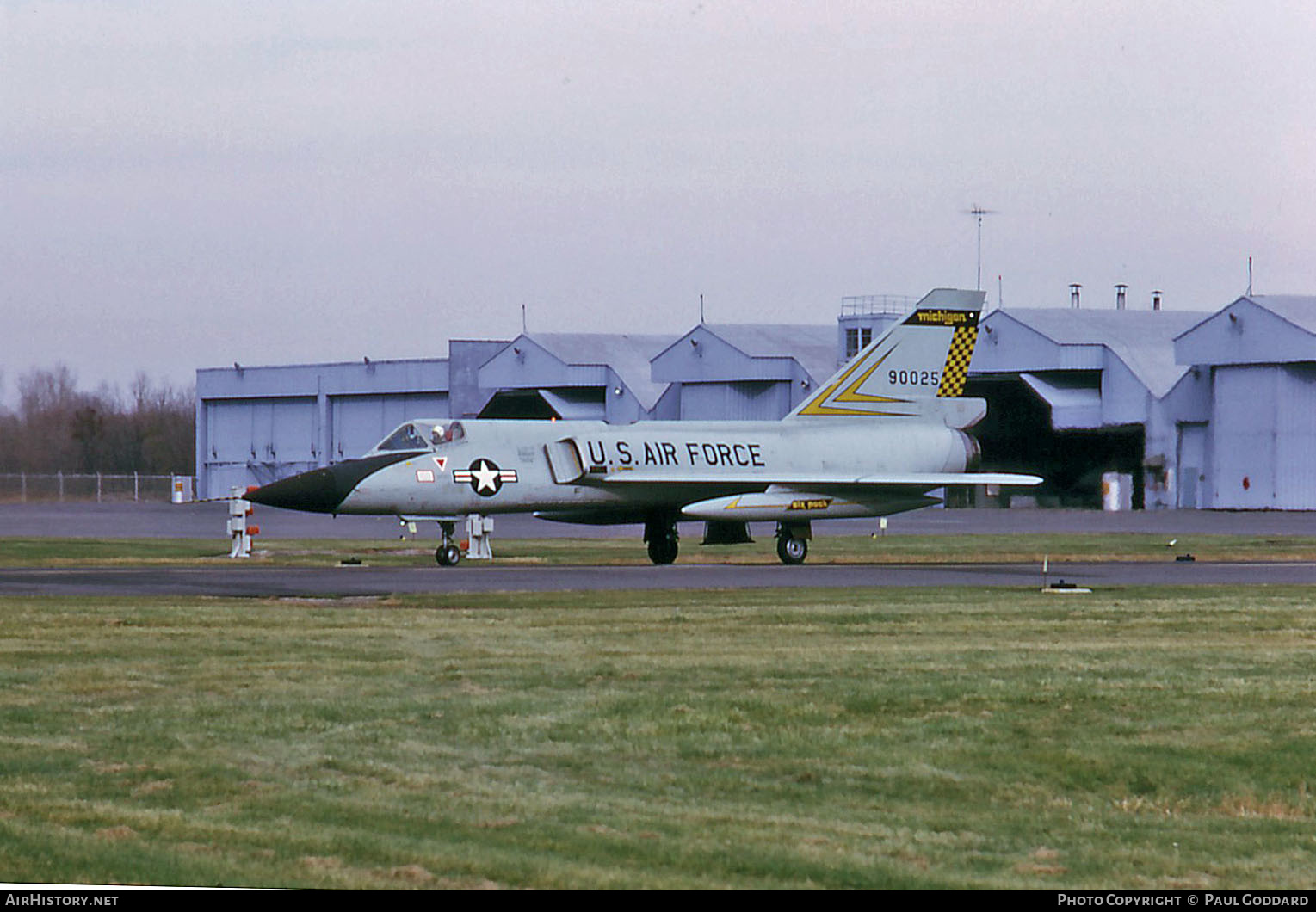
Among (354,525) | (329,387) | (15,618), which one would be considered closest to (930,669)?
(15,618)

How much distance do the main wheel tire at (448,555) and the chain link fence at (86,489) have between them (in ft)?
176

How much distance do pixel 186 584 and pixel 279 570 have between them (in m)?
4.11

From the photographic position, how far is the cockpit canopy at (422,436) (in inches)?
1180

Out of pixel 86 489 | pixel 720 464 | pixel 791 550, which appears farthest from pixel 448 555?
pixel 86 489

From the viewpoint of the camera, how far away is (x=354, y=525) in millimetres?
54969

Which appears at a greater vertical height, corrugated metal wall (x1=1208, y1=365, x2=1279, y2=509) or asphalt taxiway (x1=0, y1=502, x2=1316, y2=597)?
corrugated metal wall (x1=1208, y1=365, x2=1279, y2=509)

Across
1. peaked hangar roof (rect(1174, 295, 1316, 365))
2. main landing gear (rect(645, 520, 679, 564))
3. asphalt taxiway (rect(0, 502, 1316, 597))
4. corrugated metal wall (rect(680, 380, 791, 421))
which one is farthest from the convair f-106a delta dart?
corrugated metal wall (rect(680, 380, 791, 421))

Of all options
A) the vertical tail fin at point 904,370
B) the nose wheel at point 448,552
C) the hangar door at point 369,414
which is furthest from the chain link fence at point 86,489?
the nose wheel at point 448,552

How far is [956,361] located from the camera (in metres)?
34.9

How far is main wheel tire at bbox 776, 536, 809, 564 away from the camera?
32.8m

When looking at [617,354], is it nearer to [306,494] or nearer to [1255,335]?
[1255,335]

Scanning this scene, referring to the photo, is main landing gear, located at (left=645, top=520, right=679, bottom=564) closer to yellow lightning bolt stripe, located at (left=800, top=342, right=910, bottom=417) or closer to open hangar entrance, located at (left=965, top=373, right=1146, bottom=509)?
yellow lightning bolt stripe, located at (left=800, top=342, right=910, bottom=417)

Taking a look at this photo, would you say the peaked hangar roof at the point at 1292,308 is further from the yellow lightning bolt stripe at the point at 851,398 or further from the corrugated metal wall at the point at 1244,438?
the yellow lightning bolt stripe at the point at 851,398

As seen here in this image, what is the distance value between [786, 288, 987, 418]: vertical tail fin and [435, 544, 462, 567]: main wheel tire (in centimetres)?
755
